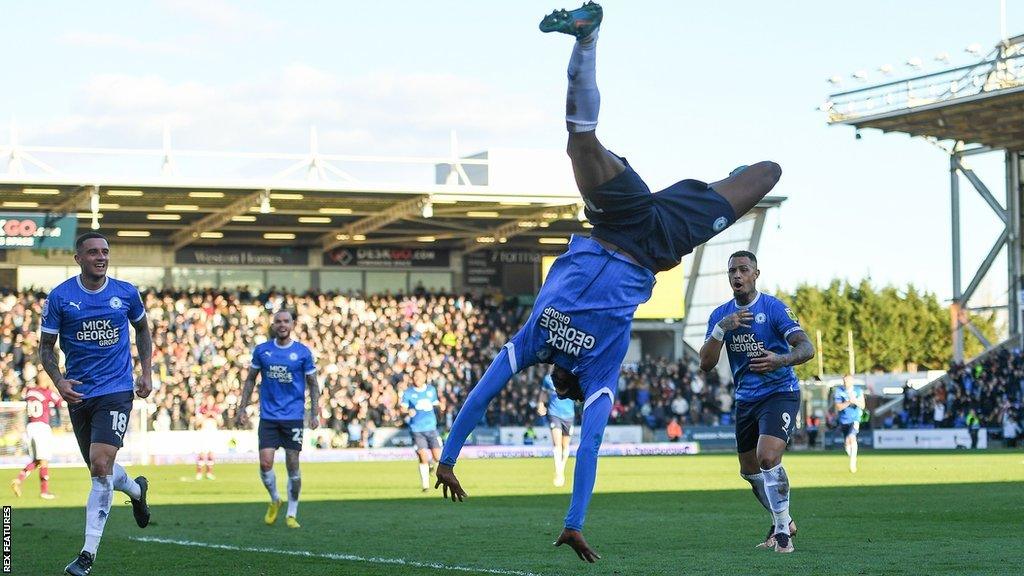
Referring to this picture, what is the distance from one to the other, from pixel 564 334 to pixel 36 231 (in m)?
39.3

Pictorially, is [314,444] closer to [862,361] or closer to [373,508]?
[373,508]

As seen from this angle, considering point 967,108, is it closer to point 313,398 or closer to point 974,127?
point 974,127

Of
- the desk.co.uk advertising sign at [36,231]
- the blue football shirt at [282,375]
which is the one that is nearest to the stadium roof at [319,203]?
the desk.co.uk advertising sign at [36,231]

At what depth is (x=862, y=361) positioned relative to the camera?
100 m

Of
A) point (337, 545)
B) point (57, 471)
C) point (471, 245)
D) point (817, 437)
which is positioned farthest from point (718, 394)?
point (337, 545)

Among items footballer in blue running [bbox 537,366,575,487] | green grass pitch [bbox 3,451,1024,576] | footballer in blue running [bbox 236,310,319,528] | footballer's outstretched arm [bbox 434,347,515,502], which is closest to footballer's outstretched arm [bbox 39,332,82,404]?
green grass pitch [bbox 3,451,1024,576]

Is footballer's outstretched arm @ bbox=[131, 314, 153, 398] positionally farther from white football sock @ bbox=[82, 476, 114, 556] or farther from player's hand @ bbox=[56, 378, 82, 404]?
white football sock @ bbox=[82, 476, 114, 556]

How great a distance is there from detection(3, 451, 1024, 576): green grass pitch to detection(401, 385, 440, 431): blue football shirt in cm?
131

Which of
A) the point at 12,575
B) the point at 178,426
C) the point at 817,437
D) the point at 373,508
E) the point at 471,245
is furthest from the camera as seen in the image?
the point at 471,245

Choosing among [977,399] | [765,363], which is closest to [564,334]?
[765,363]

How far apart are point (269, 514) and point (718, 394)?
3877 cm

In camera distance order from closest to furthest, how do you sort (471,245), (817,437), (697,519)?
1. (697,519)
2. (817,437)
3. (471,245)

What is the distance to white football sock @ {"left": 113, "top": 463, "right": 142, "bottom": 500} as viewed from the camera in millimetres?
11688

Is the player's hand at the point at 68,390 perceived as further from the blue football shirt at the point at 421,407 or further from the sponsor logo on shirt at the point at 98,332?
the blue football shirt at the point at 421,407
